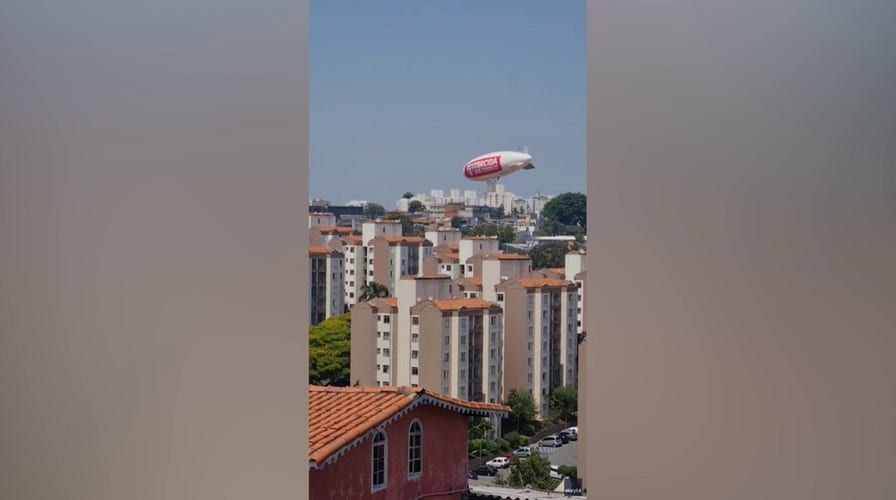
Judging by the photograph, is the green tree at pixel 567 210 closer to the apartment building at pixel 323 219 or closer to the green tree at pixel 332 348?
the green tree at pixel 332 348

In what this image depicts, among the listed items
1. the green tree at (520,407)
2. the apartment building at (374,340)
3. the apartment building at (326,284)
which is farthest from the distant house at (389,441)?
the apartment building at (326,284)

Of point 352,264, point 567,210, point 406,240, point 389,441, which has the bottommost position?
point 389,441

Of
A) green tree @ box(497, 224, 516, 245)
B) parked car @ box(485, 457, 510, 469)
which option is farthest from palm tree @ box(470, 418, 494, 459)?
green tree @ box(497, 224, 516, 245)

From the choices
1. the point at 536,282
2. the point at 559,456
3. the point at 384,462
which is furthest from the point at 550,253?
the point at 384,462

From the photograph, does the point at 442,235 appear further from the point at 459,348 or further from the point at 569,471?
the point at 569,471
